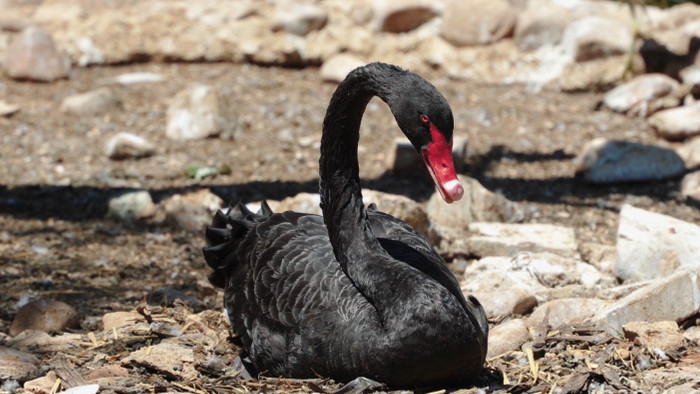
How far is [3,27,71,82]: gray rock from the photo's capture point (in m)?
9.86

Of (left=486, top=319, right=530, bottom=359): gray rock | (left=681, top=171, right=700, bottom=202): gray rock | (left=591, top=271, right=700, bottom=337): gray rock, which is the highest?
(left=591, top=271, right=700, bottom=337): gray rock

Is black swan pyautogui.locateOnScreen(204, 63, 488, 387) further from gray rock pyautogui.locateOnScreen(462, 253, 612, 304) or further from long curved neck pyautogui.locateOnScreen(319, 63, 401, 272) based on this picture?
gray rock pyautogui.locateOnScreen(462, 253, 612, 304)

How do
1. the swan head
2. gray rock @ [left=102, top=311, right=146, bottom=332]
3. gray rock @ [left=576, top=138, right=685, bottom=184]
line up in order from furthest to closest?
gray rock @ [left=576, top=138, right=685, bottom=184], gray rock @ [left=102, top=311, right=146, bottom=332], the swan head

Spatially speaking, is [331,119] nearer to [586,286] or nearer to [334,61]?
[586,286]

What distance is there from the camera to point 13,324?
4926mm

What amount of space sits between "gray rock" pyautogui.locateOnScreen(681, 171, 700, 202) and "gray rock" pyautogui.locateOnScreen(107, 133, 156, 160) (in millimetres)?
4193

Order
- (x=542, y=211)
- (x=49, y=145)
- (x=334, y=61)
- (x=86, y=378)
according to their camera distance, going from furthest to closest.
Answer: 1. (x=334, y=61)
2. (x=49, y=145)
3. (x=542, y=211)
4. (x=86, y=378)

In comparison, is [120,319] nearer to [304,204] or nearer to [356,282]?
[356,282]

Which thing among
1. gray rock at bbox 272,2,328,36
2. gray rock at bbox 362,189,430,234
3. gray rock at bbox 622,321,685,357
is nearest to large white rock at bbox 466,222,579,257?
gray rock at bbox 362,189,430,234

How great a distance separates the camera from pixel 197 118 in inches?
340

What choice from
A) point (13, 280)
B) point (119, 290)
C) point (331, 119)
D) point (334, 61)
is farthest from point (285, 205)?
point (334, 61)

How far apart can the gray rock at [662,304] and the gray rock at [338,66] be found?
562 centimetres

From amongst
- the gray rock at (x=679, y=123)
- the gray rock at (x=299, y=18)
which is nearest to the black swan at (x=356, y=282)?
the gray rock at (x=679, y=123)

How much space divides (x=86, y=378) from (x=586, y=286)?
274 cm
